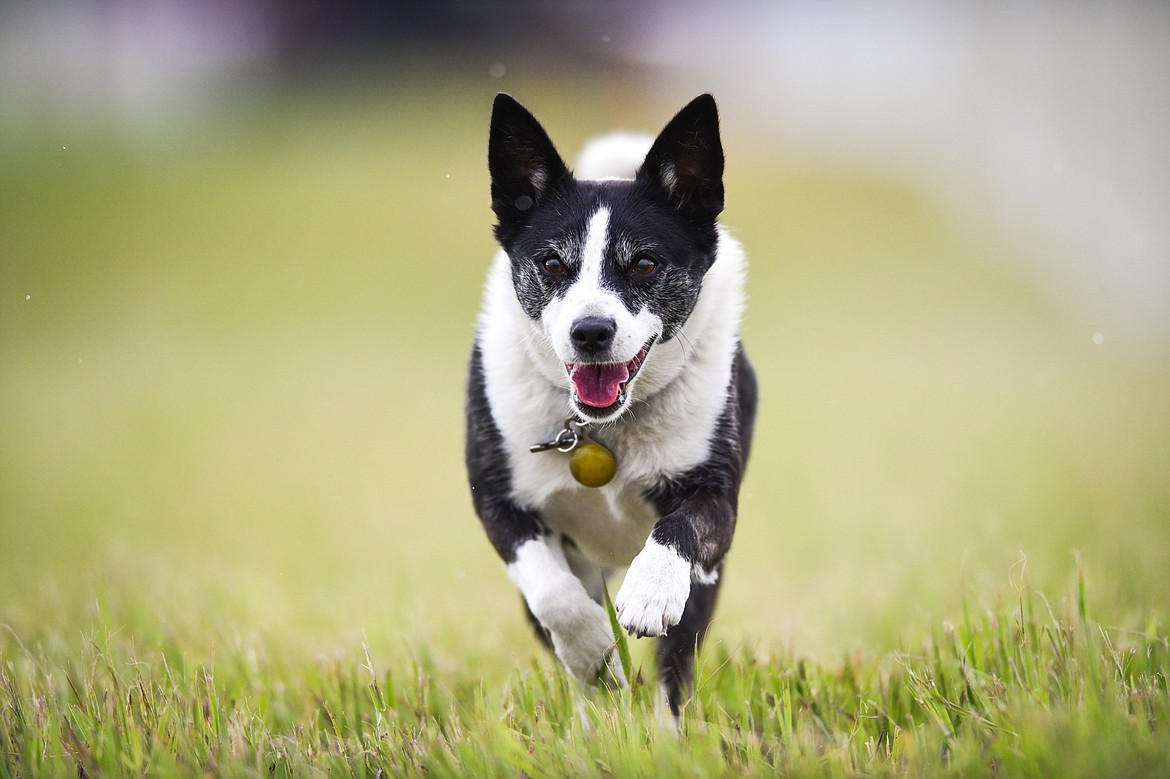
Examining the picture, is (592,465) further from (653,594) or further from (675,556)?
(653,594)

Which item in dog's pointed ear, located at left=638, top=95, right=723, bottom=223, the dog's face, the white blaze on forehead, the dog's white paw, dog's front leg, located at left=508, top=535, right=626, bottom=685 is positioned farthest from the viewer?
dog's pointed ear, located at left=638, top=95, right=723, bottom=223

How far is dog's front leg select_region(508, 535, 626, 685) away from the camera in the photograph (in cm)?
330

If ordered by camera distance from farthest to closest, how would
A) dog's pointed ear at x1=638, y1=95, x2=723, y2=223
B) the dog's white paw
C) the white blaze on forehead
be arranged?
dog's pointed ear at x1=638, y1=95, x2=723, y2=223 → the white blaze on forehead → the dog's white paw

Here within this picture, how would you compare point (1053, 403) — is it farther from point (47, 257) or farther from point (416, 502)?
point (47, 257)

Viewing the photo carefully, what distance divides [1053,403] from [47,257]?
47.7ft

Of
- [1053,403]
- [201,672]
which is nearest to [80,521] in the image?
[201,672]

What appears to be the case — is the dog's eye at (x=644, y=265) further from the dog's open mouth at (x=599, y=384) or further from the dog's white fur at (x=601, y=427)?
the dog's open mouth at (x=599, y=384)

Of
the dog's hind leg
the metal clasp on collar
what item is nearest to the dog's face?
the metal clasp on collar

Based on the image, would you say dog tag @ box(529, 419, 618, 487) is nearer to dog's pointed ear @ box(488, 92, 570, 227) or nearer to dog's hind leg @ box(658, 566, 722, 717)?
dog's hind leg @ box(658, 566, 722, 717)

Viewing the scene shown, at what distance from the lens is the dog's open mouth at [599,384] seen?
3436 millimetres

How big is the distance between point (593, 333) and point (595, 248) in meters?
0.41

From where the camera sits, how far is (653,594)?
301cm

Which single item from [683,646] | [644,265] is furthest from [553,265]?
[683,646]

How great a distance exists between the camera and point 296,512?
7.81m
